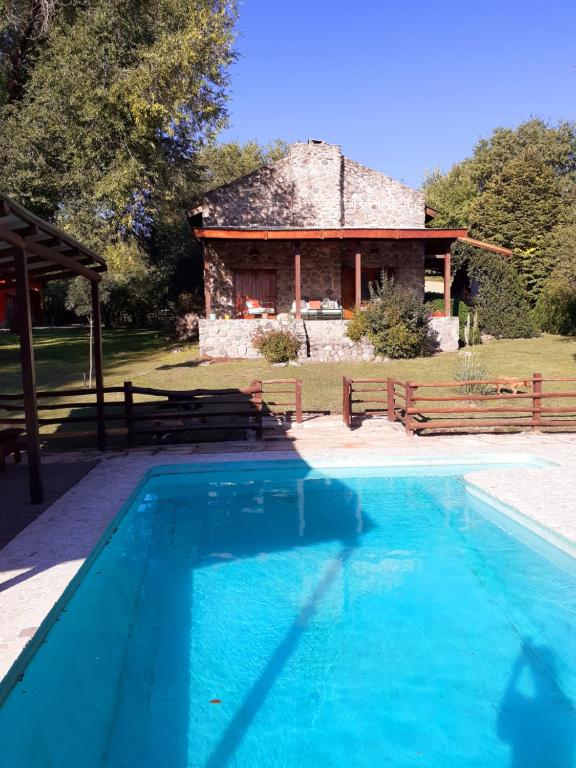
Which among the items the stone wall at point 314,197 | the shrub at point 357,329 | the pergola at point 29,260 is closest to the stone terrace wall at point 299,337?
the shrub at point 357,329

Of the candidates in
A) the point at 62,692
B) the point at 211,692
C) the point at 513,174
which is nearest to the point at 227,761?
the point at 211,692

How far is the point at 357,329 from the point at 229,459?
10530 mm

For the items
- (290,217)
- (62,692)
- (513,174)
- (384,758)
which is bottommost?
(384,758)

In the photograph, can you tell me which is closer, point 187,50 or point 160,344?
point 187,50

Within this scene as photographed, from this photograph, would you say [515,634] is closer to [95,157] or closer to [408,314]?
[408,314]

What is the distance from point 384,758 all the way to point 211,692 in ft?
4.09

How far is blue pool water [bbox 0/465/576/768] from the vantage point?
3449mm

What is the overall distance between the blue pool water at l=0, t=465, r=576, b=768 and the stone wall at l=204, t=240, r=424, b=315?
15945 millimetres

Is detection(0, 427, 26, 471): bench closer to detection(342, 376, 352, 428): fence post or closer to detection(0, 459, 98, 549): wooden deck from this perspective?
detection(0, 459, 98, 549): wooden deck

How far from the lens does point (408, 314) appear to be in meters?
18.5

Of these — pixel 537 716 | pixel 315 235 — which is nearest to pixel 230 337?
pixel 315 235

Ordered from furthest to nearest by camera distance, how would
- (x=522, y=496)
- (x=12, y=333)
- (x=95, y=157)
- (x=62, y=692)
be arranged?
(x=12, y=333) → (x=95, y=157) → (x=522, y=496) → (x=62, y=692)

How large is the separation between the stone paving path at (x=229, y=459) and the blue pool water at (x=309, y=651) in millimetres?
221

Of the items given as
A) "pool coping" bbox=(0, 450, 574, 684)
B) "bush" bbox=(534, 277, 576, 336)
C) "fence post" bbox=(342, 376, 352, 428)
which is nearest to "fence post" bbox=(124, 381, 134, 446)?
"pool coping" bbox=(0, 450, 574, 684)
